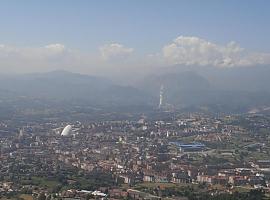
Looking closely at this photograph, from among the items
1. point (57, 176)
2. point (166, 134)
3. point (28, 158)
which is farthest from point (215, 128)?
point (57, 176)

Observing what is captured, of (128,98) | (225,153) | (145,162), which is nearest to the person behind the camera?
(145,162)

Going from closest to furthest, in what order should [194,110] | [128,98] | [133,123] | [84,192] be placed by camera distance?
1. [84,192]
2. [133,123]
3. [194,110]
4. [128,98]

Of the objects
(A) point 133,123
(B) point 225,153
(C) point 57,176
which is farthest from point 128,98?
(C) point 57,176

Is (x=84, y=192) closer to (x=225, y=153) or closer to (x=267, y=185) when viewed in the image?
(x=267, y=185)

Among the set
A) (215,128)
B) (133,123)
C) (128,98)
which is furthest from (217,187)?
(128,98)

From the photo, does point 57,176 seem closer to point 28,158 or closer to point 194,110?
point 28,158

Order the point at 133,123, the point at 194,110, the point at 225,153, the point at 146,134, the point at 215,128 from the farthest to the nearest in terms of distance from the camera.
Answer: the point at 194,110, the point at 133,123, the point at 215,128, the point at 146,134, the point at 225,153

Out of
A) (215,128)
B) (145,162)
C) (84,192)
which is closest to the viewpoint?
(84,192)

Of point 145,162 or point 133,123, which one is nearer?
point 145,162

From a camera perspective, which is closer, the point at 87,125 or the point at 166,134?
the point at 166,134
